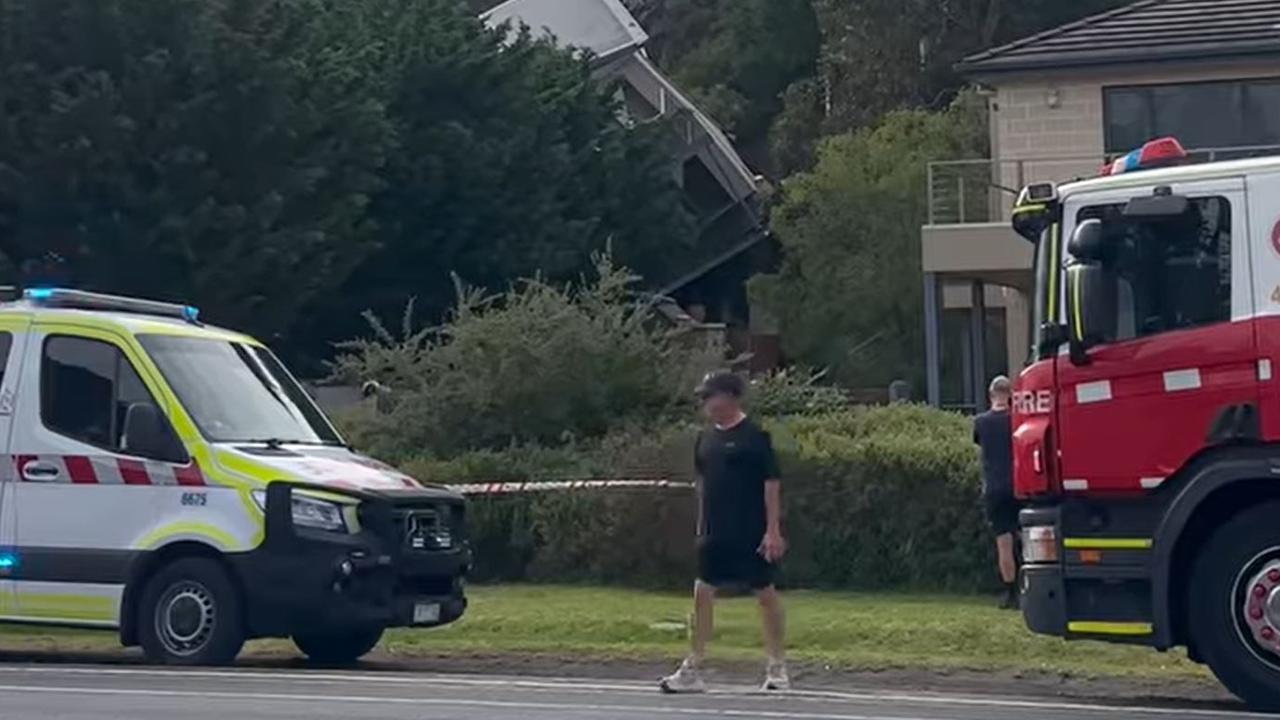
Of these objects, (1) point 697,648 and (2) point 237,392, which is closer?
(1) point 697,648

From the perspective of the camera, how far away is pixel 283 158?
34219 mm

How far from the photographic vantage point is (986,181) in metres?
32.7

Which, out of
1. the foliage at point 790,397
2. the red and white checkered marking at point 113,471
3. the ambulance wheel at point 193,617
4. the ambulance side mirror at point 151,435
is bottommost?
the ambulance wheel at point 193,617

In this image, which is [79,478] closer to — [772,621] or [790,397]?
[772,621]

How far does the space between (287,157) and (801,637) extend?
19041mm

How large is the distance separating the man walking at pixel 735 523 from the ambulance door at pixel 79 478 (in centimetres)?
374

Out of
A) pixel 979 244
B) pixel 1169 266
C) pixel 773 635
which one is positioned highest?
pixel 979 244

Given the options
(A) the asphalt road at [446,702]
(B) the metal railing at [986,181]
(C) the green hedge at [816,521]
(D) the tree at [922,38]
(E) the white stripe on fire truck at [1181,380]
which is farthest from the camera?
(D) the tree at [922,38]

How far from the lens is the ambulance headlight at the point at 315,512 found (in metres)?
15.1

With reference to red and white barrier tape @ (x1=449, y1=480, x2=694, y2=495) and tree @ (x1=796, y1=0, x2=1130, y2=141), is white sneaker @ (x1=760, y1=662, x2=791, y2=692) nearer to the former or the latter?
red and white barrier tape @ (x1=449, y1=480, x2=694, y2=495)

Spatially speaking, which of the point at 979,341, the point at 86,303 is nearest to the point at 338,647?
the point at 86,303

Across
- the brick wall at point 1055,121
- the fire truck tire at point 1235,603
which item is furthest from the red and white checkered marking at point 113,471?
the brick wall at point 1055,121

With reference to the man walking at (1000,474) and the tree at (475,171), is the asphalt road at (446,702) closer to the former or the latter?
the man walking at (1000,474)

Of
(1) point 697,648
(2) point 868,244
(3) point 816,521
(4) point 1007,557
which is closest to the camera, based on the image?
(1) point 697,648
